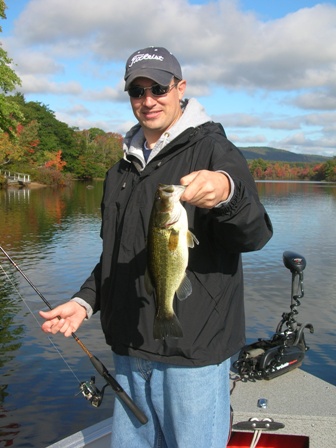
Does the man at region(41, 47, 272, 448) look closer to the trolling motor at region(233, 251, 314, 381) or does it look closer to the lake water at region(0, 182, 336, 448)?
the trolling motor at region(233, 251, 314, 381)

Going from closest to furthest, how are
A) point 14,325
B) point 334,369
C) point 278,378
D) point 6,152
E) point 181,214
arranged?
1. point 181,214
2. point 278,378
3. point 334,369
4. point 14,325
5. point 6,152

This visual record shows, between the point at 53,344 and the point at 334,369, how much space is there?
17.3 feet

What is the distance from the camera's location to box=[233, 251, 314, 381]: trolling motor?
428 centimetres

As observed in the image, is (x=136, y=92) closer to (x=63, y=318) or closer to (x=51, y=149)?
(x=63, y=318)

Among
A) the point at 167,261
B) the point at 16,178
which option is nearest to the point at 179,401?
the point at 167,261

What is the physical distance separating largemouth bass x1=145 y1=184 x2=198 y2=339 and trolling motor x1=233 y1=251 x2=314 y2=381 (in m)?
2.29

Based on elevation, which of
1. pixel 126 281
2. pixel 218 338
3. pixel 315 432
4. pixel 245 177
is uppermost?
pixel 245 177

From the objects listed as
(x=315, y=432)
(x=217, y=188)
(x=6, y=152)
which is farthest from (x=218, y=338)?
(x=6, y=152)

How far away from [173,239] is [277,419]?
2.06 metres

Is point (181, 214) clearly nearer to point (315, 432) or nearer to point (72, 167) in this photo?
point (315, 432)

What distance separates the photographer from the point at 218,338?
232 cm

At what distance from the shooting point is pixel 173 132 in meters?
2.49

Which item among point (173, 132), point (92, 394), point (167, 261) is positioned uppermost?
point (173, 132)

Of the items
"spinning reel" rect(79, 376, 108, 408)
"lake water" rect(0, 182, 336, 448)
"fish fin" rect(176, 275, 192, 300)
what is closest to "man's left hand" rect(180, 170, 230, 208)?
"fish fin" rect(176, 275, 192, 300)
